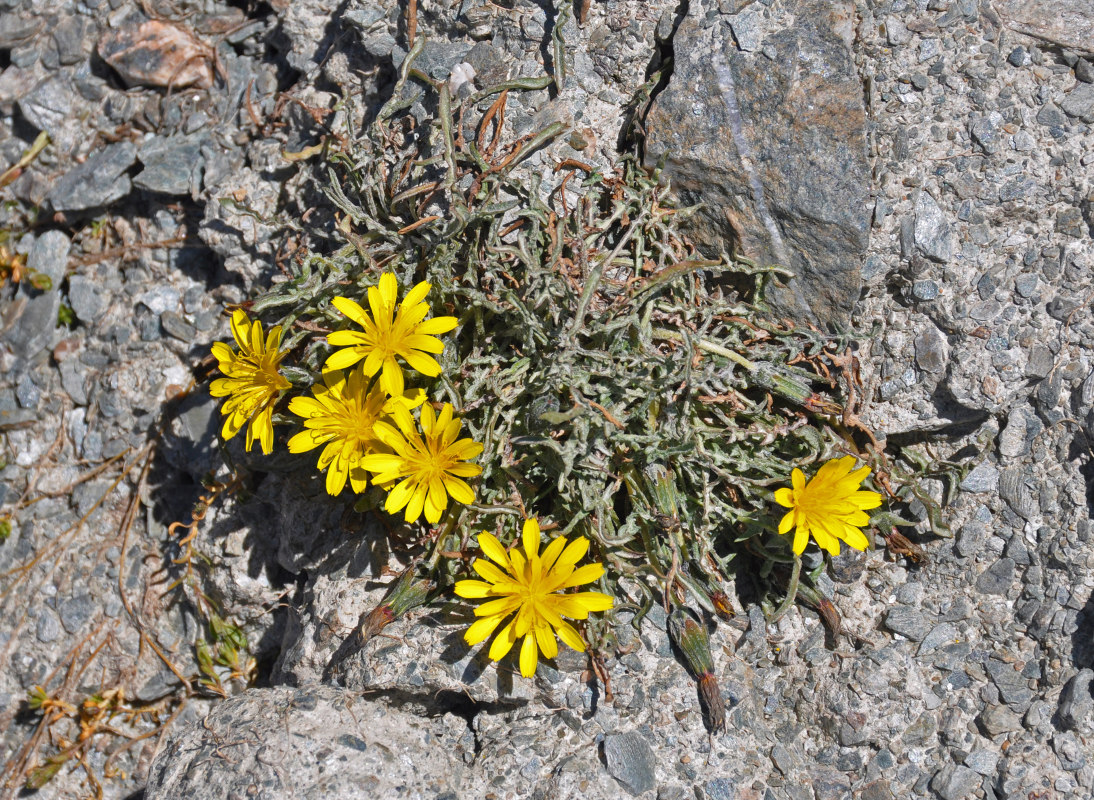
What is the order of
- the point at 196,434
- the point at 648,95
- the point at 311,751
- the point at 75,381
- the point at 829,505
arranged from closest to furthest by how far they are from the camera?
the point at 311,751
the point at 829,505
the point at 648,95
the point at 196,434
the point at 75,381

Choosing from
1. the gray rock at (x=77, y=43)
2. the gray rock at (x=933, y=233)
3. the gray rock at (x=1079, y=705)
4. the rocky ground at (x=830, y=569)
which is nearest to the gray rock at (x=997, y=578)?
the rocky ground at (x=830, y=569)

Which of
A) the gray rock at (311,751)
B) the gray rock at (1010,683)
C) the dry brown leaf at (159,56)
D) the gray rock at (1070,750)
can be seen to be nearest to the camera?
the gray rock at (311,751)

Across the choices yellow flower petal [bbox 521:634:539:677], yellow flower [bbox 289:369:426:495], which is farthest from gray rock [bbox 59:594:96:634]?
yellow flower petal [bbox 521:634:539:677]

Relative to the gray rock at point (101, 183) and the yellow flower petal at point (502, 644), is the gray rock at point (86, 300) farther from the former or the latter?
the yellow flower petal at point (502, 644)

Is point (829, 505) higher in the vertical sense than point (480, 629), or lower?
higher

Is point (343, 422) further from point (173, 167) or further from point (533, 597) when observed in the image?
point (173, 167)

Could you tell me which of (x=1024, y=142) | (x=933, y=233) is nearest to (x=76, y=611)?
(x=933, y=233)

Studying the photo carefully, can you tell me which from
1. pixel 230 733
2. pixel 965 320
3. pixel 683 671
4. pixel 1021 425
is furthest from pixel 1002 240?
pixel 230 733

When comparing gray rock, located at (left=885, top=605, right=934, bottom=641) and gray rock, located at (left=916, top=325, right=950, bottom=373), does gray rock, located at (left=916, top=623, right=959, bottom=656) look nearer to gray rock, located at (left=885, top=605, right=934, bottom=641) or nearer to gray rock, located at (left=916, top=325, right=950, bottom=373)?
gray rock, located at (left=885, top=605, right=934, bottom=641)

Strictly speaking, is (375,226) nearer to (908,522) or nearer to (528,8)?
(528,8)
